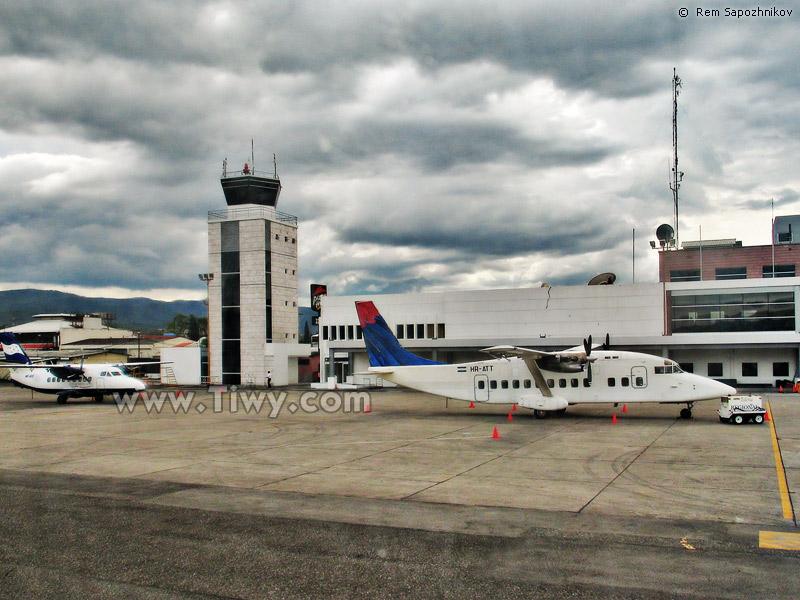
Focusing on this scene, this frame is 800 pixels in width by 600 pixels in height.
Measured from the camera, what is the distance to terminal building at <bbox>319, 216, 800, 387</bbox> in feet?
162

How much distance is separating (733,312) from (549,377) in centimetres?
2692

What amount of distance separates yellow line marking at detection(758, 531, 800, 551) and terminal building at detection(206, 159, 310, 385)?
201 ft

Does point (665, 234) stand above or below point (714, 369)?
above

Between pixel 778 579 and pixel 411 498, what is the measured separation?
25.7ft

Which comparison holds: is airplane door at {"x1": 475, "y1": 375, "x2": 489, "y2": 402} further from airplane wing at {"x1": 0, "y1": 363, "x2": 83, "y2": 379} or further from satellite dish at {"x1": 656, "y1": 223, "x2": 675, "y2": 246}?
satellite dish at {"x1": 656, "y1": 223, "x2": 675, "y2": 246}

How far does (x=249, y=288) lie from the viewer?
69.9 m

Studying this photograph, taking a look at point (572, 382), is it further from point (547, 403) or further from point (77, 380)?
point (77, 380)

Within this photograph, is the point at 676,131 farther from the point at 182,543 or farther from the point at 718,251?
the point at 182,543

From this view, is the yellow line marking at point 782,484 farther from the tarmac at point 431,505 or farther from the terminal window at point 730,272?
the terminal window at point 730,272

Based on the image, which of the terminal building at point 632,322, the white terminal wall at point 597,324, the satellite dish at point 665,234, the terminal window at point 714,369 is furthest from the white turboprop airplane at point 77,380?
the satellite dish at point 665,234

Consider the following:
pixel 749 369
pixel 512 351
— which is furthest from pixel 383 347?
pixel 749 369

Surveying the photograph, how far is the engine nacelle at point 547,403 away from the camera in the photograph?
31.7 metres

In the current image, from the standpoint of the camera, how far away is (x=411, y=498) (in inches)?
584

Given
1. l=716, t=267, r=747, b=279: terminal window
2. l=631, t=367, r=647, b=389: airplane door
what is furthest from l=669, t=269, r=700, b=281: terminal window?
l=631, t=367, r=647, b=389: airplane door
